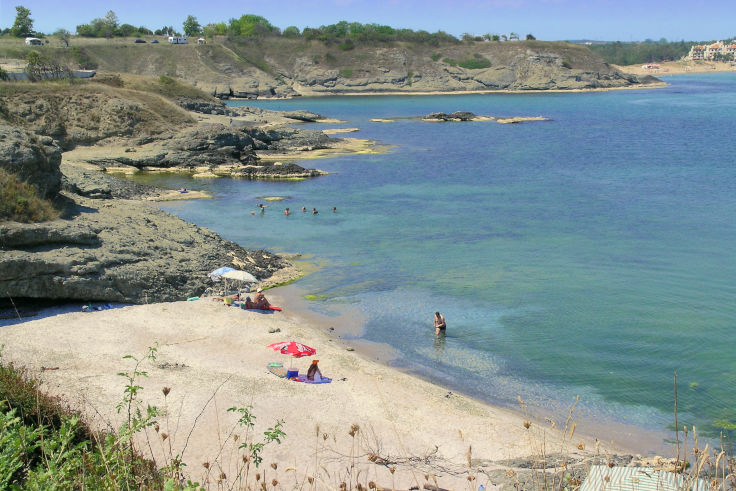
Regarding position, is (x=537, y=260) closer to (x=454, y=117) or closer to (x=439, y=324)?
(x=439, y=324)

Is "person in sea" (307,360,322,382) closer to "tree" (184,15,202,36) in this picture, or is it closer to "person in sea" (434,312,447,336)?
"person in sea" (434,312,447,336)

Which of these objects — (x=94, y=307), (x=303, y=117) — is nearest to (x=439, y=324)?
(x=94, y=307)

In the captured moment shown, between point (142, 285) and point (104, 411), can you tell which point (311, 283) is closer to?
point (142, 285)

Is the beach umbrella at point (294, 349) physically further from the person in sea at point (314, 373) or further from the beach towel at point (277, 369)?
the person in sea at point (314, 373)

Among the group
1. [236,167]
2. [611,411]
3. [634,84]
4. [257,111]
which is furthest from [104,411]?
[634,84]

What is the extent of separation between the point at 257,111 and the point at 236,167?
1777 inches

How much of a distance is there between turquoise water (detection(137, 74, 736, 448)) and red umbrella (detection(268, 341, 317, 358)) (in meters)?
2.94

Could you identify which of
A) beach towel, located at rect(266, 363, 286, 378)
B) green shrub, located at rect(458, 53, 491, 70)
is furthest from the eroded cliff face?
green shrub, located at rect(458, 53, 491, 70)

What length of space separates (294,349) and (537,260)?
1531 cm

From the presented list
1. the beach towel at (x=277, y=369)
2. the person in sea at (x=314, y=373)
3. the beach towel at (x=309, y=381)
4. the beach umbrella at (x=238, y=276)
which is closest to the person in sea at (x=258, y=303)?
the beach umbrella at (x=238, y=276)

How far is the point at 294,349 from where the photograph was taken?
63.1 feet

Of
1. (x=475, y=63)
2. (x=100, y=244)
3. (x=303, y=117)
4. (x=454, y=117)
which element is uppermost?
(x=475, y=63)

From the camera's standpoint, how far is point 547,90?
176375mm

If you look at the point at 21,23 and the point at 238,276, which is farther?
the point at 21,23
